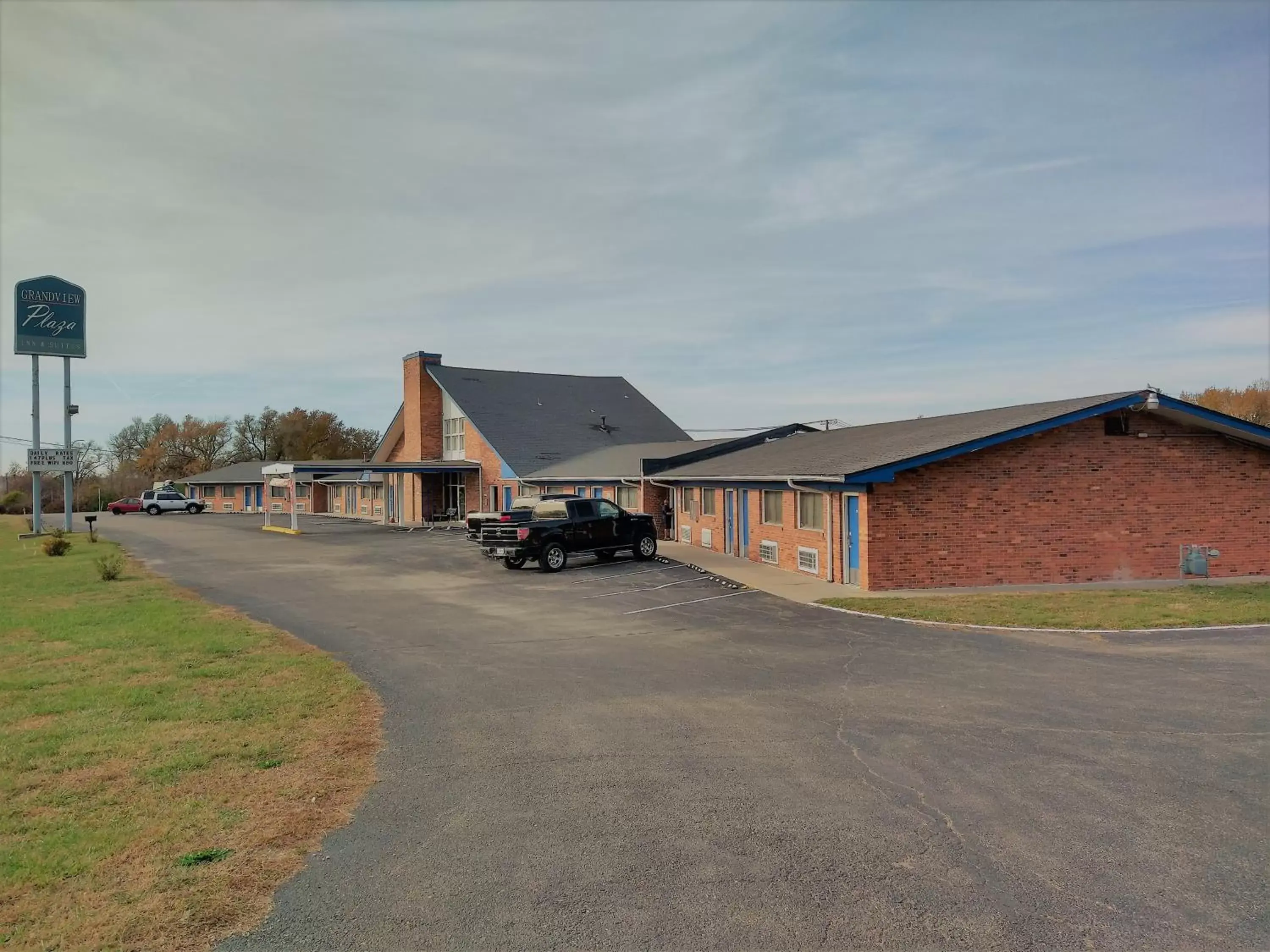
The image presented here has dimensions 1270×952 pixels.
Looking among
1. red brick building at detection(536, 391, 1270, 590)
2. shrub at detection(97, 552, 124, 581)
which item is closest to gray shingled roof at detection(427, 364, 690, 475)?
shrub at detection(97, 552, 124, 581)

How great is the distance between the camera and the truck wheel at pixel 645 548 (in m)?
25.4

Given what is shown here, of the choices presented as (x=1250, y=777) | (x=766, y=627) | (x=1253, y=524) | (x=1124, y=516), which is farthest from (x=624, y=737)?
(x=1253, y=524)

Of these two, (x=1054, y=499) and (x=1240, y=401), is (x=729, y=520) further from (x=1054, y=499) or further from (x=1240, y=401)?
(x=1240, y=401)

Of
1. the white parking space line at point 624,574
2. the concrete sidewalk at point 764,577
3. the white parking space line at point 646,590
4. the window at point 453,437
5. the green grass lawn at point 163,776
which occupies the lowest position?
the white parking space line at point 646,590

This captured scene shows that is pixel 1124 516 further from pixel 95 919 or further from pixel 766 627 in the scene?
pixel 95 919

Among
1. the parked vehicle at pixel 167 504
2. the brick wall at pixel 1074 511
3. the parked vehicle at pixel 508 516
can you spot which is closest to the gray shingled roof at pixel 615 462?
the parked vehicle at pixel 508 516

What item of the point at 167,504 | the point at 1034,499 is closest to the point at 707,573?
the point at 1034,499

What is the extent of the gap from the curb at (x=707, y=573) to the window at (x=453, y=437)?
22.4 meters

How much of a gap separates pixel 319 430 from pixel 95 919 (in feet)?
278

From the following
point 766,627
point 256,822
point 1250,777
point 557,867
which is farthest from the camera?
point 766,627

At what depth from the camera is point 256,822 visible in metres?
5.48

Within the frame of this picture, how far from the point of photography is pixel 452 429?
46656 mm

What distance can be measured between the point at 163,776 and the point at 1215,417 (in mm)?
20058

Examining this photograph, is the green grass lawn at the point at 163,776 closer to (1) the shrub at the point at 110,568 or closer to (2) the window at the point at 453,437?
(1) the shrub at the point at 110,568
